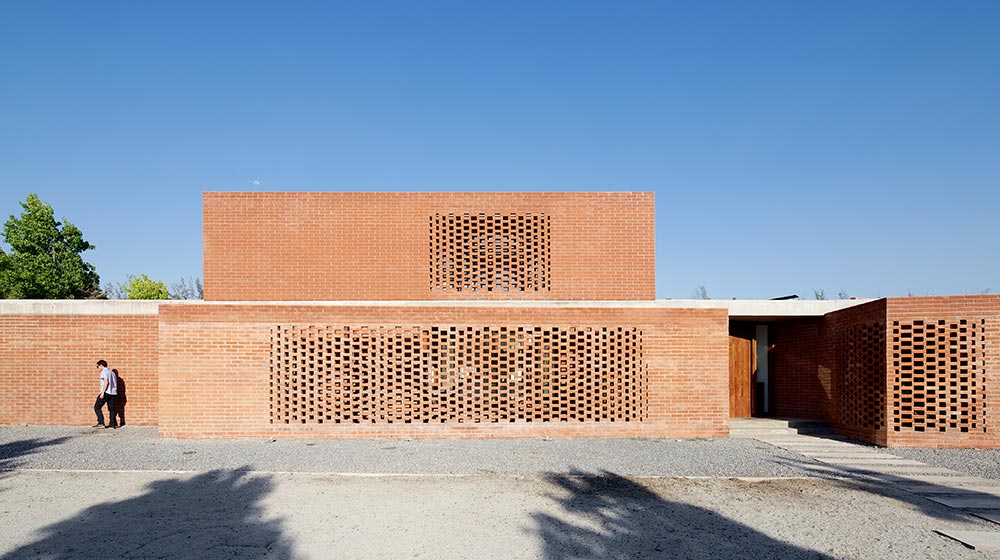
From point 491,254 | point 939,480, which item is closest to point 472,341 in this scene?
point 491,254

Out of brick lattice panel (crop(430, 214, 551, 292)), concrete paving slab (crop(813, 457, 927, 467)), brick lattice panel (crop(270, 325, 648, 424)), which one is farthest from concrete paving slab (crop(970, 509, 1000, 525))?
brick lattice panel (crop(430, 214, 551, 292))

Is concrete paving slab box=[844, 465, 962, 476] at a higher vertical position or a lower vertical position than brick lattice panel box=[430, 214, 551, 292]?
lower

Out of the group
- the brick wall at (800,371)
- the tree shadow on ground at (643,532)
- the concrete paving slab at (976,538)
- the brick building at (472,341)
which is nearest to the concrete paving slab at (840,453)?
the brick building at (472,341)

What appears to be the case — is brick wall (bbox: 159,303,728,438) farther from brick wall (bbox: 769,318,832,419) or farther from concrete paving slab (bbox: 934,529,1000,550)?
concrete paving slab (bbox: 934,529,1000,550)

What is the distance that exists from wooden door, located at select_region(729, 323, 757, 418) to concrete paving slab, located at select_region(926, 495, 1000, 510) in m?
7.01

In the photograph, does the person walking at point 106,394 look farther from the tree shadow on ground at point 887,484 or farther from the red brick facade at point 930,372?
the red brick facade at point 930,372

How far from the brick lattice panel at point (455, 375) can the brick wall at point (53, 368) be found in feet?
15.1

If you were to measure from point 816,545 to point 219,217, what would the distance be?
11.9 metres

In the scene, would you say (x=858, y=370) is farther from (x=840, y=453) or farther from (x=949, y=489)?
(x=949, y=489)

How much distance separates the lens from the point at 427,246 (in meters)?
12.6

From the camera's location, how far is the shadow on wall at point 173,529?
17.3 feet

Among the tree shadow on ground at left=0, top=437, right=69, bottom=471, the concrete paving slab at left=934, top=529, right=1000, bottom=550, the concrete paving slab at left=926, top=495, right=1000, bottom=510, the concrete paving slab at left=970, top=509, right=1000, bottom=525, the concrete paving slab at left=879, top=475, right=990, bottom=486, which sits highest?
the concrete paving slab at left=934, top=529, right=1000, bottom=550

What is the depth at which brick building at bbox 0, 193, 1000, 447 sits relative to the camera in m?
10.8

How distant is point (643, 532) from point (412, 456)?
462cm
